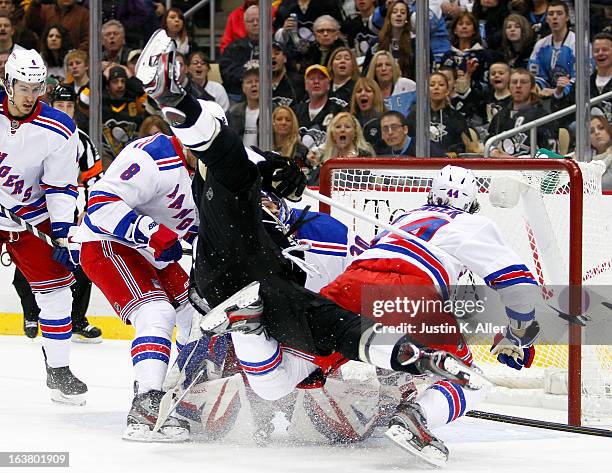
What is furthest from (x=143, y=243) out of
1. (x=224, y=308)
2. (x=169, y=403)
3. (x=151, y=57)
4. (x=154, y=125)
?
(x=154, y=125)

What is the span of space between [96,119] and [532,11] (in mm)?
2228

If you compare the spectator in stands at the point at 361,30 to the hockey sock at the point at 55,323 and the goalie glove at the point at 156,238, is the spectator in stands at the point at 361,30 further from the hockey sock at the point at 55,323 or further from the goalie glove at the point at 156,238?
the goalie glove at the point at 156,238

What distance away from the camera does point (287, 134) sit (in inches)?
239

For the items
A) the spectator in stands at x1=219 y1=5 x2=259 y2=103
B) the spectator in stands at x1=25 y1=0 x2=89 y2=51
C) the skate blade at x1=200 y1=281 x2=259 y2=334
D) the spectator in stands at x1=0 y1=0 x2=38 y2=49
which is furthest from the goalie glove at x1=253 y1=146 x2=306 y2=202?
the spectator in stands at x1=0 y1=0 x2=38 y2=49

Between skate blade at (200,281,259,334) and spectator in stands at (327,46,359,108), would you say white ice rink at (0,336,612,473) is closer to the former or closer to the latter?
skate blade at (200,281,259,334)

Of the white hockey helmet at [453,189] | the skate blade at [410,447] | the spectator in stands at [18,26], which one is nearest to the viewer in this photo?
the skate blade at [410,447]

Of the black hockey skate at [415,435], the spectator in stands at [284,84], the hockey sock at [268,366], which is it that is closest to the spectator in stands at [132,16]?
the spectator in stands at [284,84]

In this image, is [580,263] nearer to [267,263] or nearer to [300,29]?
[267,263]

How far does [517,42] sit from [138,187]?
2640 millimetres

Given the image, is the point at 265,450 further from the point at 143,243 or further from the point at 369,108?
the point at 369,108

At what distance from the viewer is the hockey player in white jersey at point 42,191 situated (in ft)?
14.9

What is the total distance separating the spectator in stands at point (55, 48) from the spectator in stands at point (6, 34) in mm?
195

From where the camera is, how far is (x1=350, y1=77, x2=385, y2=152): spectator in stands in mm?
5785

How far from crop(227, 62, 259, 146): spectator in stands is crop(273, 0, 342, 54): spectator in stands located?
225 millimetres
